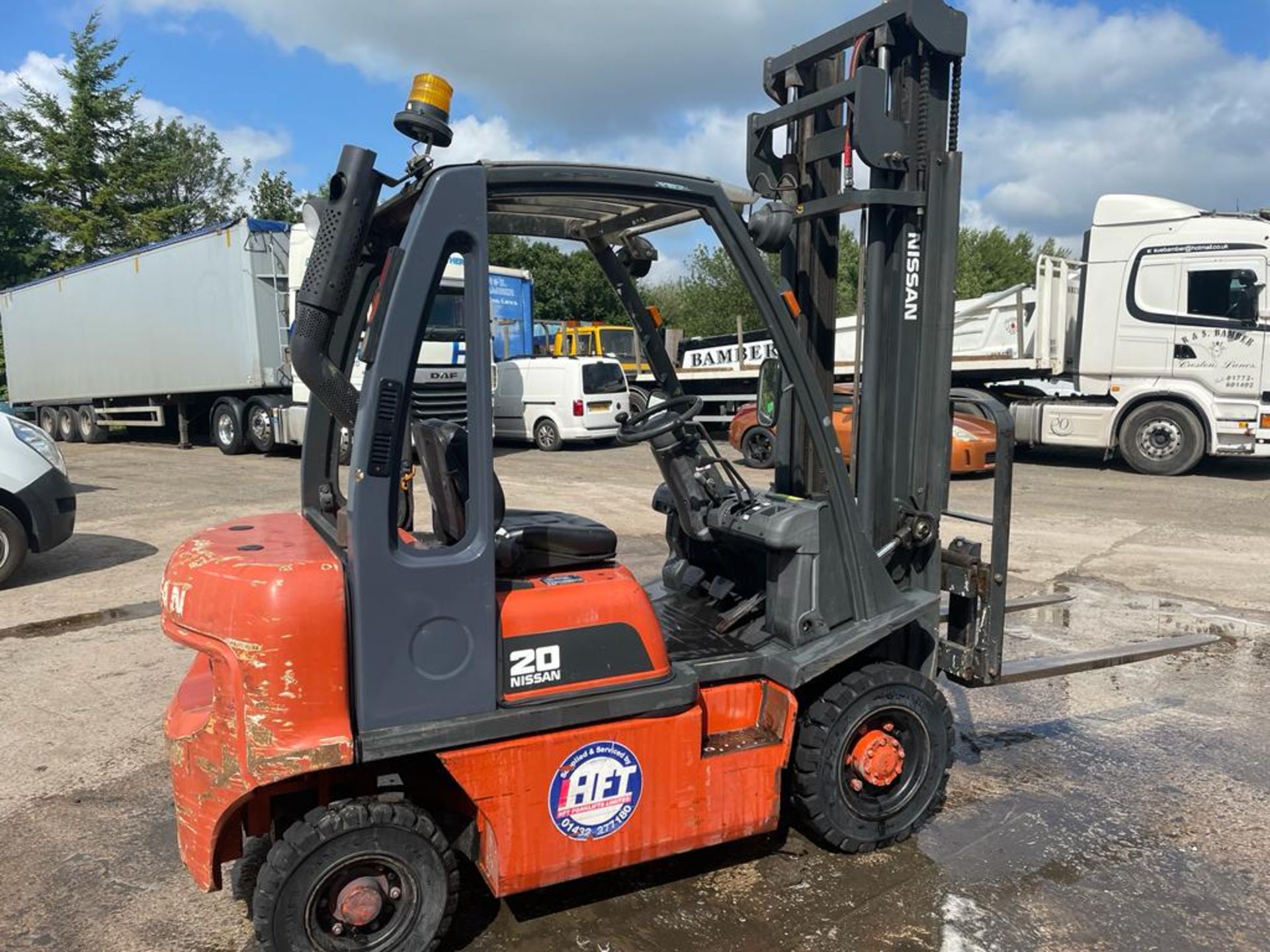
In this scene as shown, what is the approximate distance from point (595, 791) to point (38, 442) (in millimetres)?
7231

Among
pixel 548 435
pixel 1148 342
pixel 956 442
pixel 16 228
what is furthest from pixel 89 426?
pixel 1148 342

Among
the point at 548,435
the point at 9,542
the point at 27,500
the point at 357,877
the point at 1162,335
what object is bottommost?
the point at 357,877

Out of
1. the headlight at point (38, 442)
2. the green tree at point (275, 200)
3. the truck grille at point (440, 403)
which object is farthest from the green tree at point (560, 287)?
the truck grille at point (440, 403)

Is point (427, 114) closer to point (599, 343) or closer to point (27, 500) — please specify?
point (27, 500)

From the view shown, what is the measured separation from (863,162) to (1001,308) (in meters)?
14.2

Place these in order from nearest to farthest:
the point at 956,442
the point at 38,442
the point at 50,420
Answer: the point at 38,442 → the point at 956,442 → the point at 50,420

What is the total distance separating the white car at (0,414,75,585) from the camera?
7516 millimetres

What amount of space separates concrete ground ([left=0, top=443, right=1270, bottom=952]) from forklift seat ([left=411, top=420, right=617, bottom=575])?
1206mm

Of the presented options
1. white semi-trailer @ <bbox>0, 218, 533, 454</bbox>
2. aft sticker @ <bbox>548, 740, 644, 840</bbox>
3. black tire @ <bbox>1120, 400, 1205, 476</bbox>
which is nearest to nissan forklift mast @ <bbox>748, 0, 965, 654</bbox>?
aft sticker @ <bbox>548, 740, 644, 840</bbox>

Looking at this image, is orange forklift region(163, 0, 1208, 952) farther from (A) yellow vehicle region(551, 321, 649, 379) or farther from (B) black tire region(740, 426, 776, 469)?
(A) yellow vehicle region(551, 321, 649, 379)

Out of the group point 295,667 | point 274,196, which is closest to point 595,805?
point 295,667

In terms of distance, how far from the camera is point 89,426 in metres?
22.8

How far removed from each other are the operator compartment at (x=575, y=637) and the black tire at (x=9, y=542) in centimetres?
655

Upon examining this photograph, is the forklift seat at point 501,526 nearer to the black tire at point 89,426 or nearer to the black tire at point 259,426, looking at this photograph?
the black tire at point 259,426
